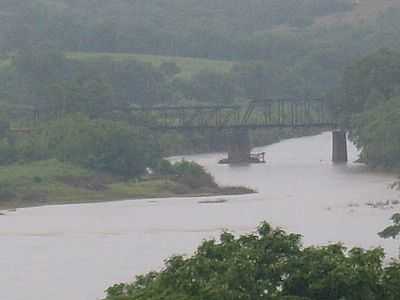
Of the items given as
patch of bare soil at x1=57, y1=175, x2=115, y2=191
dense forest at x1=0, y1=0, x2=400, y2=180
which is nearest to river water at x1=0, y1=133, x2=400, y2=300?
patch of bare soil at x1=57, y1=175, x2=115, y2=191

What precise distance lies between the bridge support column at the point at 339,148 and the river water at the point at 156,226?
23.5 ft

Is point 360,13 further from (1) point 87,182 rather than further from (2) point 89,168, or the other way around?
(1) point 87,182

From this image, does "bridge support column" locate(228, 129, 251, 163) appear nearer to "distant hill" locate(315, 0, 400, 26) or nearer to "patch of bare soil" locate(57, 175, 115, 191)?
"patch of bare soil" locate(57, 175, 115, 191)

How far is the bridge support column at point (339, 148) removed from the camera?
91188mm

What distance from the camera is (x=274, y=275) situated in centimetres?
3077

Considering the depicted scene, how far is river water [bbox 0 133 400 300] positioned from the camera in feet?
157

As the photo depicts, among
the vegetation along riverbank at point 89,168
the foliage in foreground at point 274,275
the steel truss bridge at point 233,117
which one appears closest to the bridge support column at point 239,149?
the steel truss bridge at point 233,117

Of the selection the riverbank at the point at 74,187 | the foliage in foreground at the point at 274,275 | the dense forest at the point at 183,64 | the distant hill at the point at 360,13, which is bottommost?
the riverbank at the point at 74,187

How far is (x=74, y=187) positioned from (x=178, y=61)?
219 feet

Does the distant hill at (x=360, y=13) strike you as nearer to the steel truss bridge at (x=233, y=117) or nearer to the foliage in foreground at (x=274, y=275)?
the steel truss bridge at (x=233, y=117)

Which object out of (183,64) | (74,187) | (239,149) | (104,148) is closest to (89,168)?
(104,148)

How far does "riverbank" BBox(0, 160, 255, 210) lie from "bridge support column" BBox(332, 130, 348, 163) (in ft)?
49.7

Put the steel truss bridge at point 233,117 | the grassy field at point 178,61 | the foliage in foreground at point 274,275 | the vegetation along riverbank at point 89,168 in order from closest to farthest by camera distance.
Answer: the foliage in foreground at point 274,275 → the vegetation along riverbank at point 89,168 → the steel truss bridge at point 233,117 → the grassy field at point 178,61

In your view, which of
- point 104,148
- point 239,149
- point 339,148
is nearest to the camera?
point 104,148
